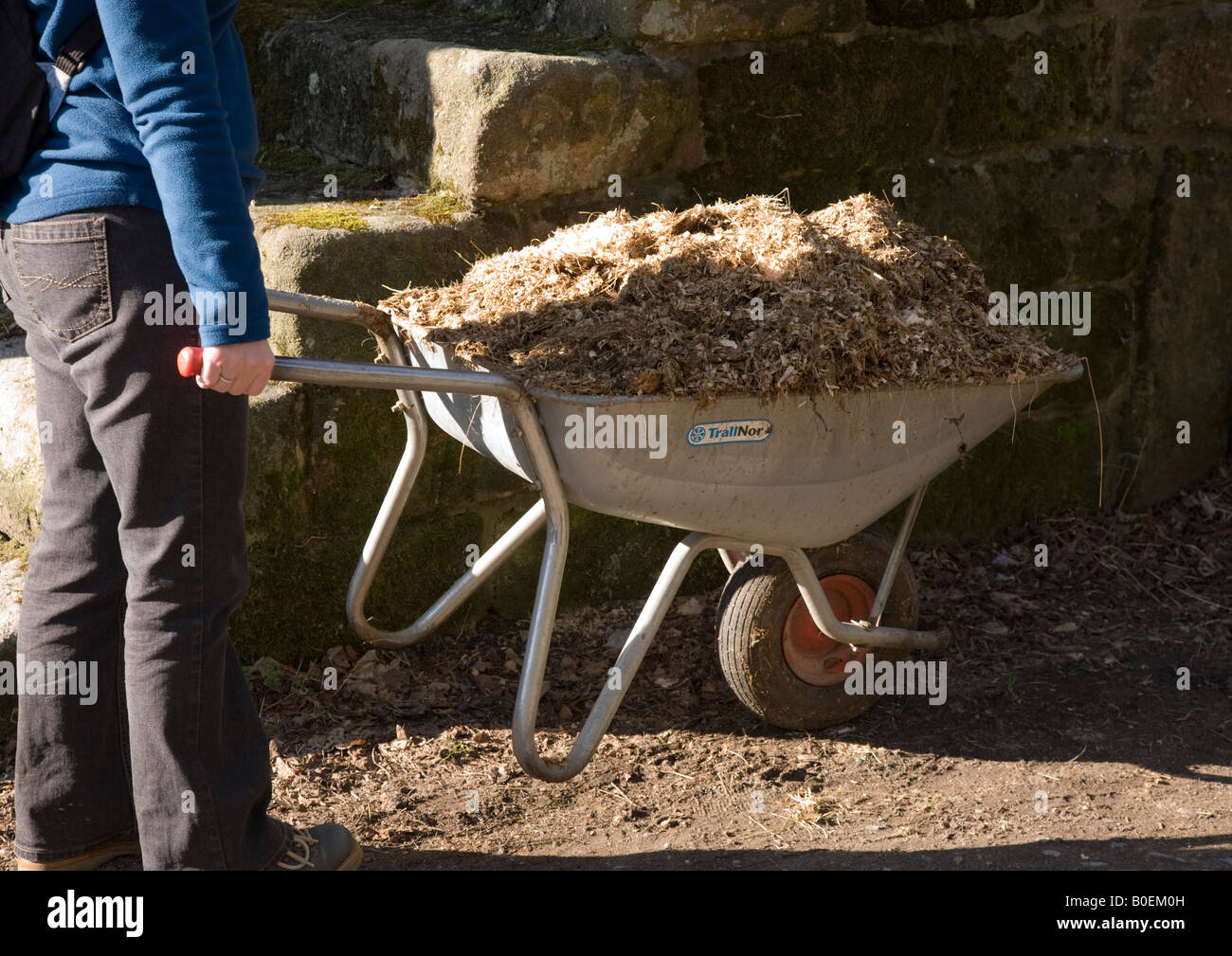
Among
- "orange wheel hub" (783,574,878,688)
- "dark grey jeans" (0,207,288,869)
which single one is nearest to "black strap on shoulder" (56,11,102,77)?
"dark grey jeans" (0,207,288,869)

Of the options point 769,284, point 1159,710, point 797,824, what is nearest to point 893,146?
point 769,284

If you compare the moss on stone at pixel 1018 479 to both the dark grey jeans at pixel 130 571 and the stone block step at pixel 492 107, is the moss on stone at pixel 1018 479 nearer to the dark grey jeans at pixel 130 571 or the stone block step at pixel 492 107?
the stone block step at pixel 492 107

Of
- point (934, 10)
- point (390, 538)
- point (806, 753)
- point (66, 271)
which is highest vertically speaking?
point (934, 10)

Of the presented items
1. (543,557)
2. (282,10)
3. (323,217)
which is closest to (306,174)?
(323,217)

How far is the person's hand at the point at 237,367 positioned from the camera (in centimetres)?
177

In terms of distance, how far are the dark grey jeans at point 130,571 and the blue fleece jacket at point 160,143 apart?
54mm

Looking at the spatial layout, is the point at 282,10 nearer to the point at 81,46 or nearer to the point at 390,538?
the point at 390,538

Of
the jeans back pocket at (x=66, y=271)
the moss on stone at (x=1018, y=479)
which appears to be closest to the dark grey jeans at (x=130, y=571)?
the jeans back pocket at (x=66, y=271)

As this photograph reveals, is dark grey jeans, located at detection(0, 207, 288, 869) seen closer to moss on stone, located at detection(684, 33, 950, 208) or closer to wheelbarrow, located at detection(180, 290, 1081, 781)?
wheelbarrow, located at detection(180, 290, 1081, 781)

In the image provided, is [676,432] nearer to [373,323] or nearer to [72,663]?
[373,323]

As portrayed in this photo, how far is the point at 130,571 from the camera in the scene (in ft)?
6.51

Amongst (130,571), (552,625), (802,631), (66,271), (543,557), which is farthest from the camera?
(802,631)

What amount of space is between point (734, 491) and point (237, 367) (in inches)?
36.8

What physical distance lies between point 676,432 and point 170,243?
863mm
